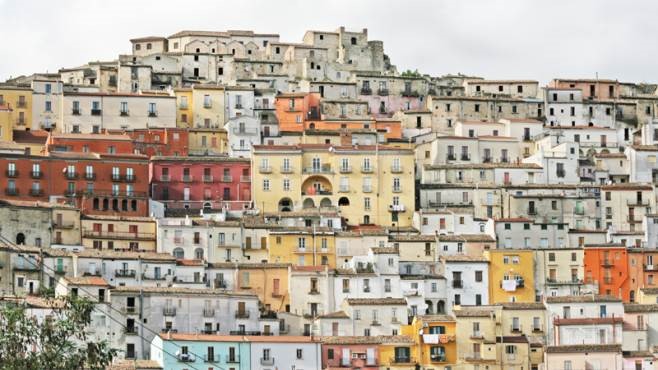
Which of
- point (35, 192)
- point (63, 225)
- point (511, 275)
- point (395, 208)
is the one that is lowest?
point (511, 275)

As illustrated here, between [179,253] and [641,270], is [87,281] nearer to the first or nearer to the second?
[179,253]

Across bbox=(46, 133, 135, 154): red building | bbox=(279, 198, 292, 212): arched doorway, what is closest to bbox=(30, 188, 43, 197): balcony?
bbox=(46, 133, 135, 154): red building

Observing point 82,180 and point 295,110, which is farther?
point 295,110

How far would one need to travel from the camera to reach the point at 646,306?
237 ft

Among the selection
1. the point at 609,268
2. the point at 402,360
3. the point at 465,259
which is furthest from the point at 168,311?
the point at 609,268

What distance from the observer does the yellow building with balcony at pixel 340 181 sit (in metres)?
83.3

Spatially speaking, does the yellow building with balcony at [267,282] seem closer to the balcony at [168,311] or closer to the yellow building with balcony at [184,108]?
the balcony at [168,311]

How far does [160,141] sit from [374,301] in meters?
20.7

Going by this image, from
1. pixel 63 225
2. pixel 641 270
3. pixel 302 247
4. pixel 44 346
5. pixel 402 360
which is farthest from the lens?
pixel 641 270

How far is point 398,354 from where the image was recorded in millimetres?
69062

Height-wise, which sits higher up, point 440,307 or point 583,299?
point 583,299

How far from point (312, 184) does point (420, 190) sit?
5.75 metres

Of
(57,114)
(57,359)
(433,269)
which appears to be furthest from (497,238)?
(57,359)

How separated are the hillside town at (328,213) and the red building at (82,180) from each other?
0.11 m
